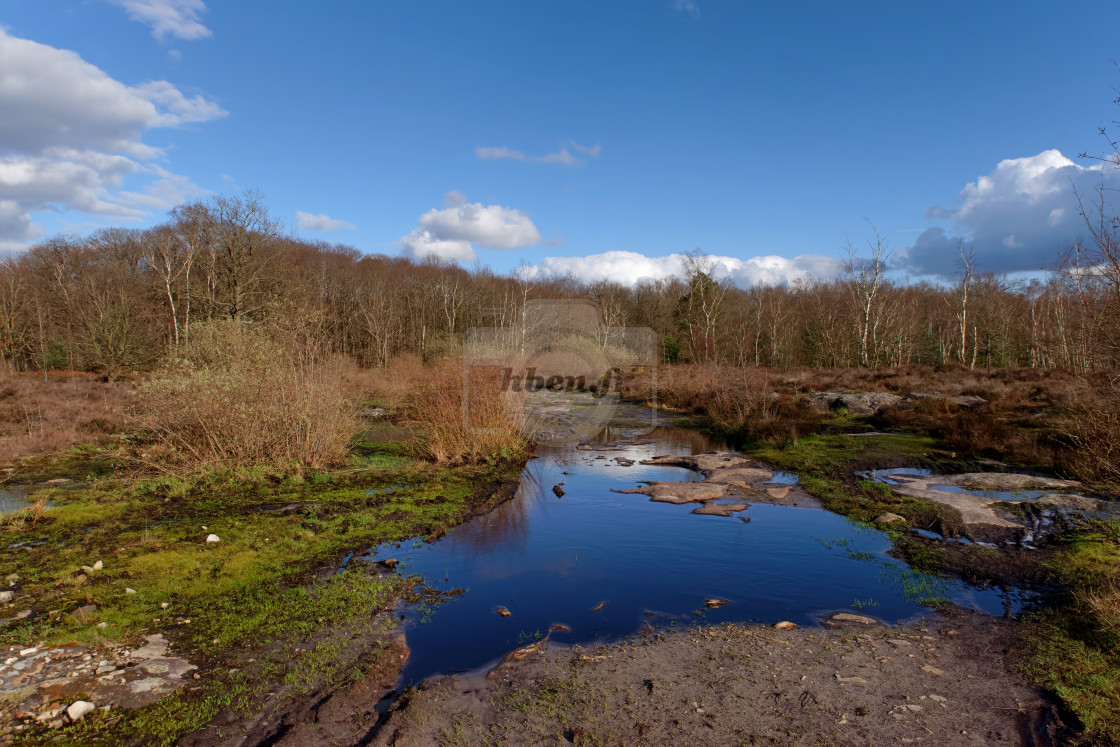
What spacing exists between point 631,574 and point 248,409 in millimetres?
8097

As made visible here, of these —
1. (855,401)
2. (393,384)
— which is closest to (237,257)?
(393,384)

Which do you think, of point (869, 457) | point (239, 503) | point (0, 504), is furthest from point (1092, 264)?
point (0, 504)

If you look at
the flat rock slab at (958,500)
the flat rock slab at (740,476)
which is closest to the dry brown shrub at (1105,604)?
the flat rock slab at (958,500)

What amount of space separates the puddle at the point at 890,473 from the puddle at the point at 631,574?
272 centimetres

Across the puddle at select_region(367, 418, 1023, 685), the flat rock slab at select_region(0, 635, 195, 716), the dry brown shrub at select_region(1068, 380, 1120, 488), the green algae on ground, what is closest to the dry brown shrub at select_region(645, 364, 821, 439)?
the dry brown shrub at select_region(1068, 380, 1120, 488)

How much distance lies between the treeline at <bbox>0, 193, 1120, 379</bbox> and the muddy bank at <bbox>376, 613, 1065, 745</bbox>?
2225 centimetres

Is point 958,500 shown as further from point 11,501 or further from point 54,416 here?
point 54,416

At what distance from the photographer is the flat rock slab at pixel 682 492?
11148 mm

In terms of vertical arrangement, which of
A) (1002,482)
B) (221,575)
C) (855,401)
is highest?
(855,401)

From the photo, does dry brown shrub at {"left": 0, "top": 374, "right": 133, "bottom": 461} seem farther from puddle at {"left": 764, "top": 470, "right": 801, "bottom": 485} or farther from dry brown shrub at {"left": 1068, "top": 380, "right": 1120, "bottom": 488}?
dry brown shrub at {"left": 1068, "top": 380, "right": 1120, "bottom": 488}

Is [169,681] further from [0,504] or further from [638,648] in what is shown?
[0,504]

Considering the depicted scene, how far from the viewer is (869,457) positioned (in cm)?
1388

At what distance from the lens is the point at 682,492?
11477 millimetres

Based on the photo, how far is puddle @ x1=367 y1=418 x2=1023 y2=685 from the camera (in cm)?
605
